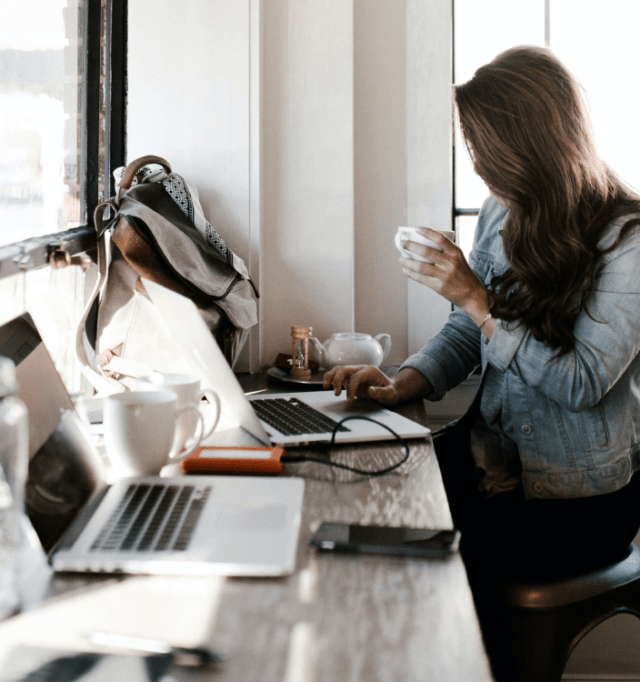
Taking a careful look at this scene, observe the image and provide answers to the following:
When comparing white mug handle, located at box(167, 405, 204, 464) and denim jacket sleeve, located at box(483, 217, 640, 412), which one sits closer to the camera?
white mug handle, located at box(167, 405, 204, 464)

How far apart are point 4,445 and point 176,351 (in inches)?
30.3

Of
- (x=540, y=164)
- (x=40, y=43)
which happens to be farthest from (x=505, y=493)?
(x=40, y=43)

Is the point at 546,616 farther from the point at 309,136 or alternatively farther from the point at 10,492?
the point at 309,136

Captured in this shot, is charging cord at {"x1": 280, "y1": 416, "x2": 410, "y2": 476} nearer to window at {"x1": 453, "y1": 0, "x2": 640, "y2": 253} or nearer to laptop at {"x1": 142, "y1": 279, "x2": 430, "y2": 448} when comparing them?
laptop at {"x1": 142, "y1": 279, "x2": 430, "y2": 448}

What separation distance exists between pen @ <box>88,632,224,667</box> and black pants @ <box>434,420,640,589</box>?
797 mm

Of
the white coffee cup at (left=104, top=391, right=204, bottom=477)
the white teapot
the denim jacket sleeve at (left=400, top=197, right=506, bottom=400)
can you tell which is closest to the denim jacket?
the denim jacket sleeve at (left=400, top=197, right=506, bottom=400)

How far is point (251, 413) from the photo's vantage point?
0.96m

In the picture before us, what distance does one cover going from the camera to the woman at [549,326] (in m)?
1.16

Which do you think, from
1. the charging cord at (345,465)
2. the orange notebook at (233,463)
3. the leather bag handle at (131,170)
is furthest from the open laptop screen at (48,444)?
the leather bag handle at (131,170)

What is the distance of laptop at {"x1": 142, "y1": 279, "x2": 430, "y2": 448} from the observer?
0.95 meters

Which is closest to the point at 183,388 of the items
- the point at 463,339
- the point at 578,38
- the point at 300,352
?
the point at 300,352

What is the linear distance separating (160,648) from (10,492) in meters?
0.17

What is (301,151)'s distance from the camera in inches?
72.9

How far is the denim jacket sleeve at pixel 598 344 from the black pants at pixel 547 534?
18cm
